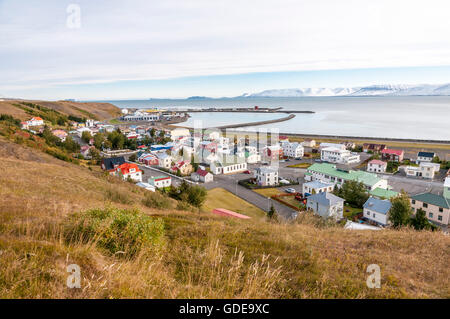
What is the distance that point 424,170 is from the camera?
1022 inches

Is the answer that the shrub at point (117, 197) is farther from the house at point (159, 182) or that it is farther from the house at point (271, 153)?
the house at point (271, 153)

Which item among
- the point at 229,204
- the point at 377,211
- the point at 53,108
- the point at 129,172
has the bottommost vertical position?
the point at 229,204

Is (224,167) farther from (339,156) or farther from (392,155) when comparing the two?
(392,155)

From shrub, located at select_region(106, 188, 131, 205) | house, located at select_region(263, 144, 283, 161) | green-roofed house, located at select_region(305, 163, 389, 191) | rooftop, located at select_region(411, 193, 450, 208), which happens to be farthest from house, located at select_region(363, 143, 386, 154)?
shrub, located at select_region(106, 188, 131, 205)

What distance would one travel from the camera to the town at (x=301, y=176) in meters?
15.9

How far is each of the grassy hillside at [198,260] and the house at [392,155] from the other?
3273 cm

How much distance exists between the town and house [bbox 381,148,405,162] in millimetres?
110

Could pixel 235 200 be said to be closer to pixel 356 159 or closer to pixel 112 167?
pixel 112 167

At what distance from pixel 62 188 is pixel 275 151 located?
2822 cm

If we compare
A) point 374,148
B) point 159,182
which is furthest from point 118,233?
point 374,148

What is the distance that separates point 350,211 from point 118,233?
56.9ft

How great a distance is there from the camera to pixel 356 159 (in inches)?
1307

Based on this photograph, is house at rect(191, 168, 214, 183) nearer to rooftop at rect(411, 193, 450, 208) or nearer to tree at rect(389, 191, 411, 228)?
tree at rect(389, 191, 411, 228)

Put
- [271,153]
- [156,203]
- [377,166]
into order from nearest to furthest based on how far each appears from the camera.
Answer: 1. [156,203]
2. [377,166]
3. [271,153]
